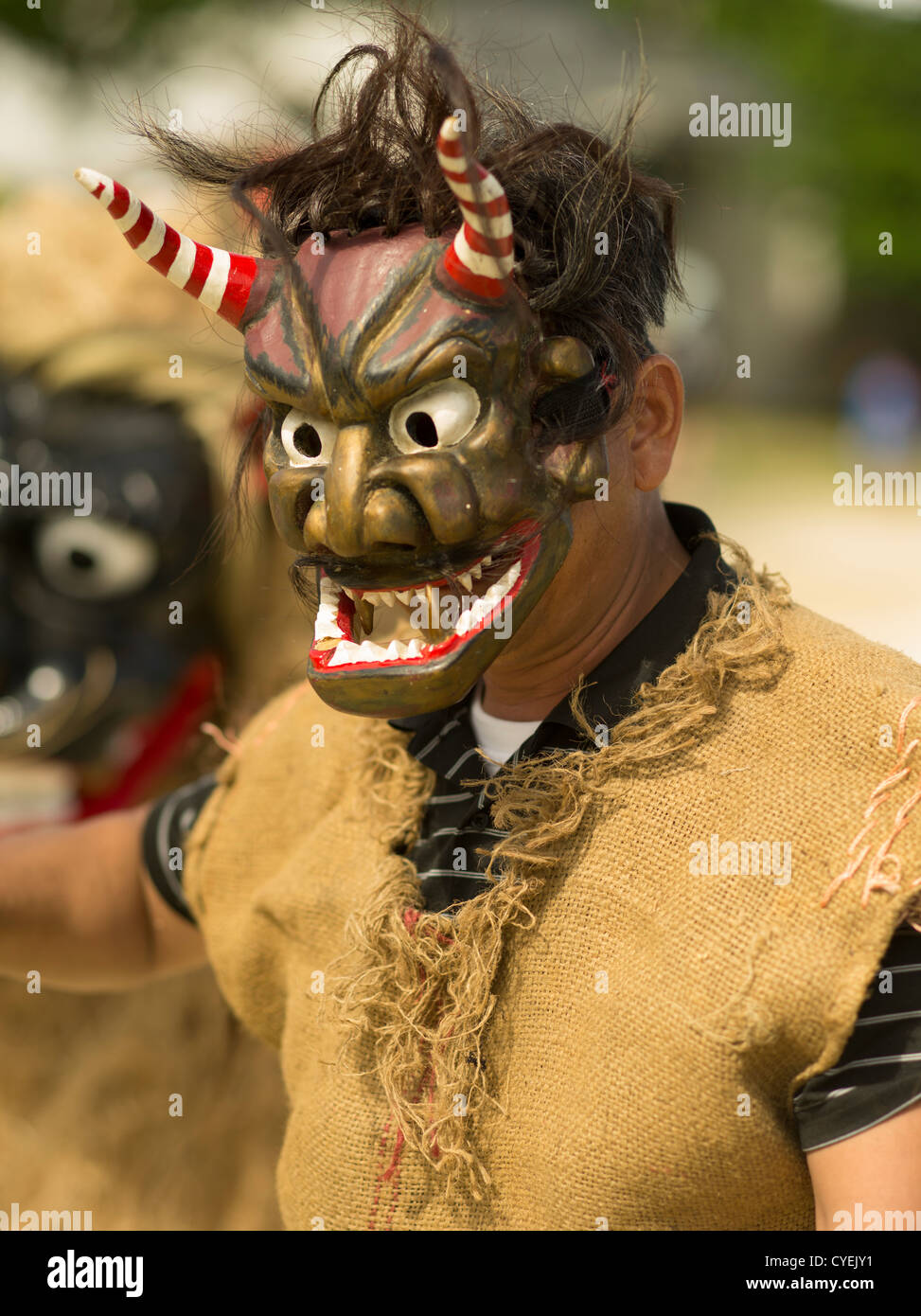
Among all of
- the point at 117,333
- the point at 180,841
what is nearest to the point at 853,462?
the point at 117,333

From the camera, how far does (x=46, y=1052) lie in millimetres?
2023

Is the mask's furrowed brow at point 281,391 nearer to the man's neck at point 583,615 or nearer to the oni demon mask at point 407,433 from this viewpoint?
the oni demon mask at point 407,433

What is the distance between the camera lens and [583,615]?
1.19 meters

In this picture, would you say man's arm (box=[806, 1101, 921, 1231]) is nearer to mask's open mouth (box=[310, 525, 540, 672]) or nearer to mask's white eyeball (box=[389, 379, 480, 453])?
mask's open mouth (box=[310, 525, 540, 672])

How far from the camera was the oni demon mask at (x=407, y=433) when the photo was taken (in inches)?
41.3

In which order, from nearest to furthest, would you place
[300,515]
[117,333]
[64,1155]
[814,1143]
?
[814,1143]
[300,515]
[64,1155]
[117,333]

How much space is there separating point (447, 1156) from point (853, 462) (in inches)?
360

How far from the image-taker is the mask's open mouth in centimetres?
109

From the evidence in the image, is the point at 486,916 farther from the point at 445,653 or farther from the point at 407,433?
the point at 407,433

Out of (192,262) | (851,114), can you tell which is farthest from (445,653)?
(851,114)

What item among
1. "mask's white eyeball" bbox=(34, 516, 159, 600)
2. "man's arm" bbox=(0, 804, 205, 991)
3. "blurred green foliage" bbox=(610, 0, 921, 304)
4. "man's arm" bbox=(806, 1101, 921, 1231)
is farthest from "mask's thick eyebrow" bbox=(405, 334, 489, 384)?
"blurred green foliage" bbox=(610, 0, 921, 304)

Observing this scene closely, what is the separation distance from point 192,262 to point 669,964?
2.37ft

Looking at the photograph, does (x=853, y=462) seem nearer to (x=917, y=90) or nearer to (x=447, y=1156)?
(x=917, y=90)

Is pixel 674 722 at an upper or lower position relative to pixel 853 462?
lower
